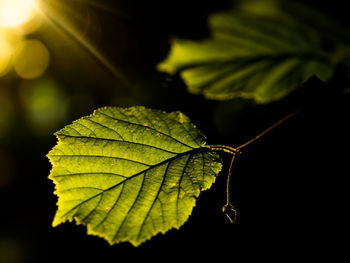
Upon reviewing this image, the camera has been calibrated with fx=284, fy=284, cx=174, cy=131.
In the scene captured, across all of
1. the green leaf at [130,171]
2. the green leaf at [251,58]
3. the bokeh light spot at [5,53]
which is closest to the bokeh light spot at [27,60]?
the bokeh light spot at [5,53]

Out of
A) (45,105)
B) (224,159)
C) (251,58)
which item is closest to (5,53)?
(45,105)

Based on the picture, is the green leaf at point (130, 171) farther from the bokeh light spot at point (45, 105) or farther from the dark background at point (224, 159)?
the bokeh light spot at point (45, 105)

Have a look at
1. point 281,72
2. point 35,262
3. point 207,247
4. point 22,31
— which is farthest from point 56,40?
point 281,72

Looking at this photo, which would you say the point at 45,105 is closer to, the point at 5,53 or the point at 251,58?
the point at 5,53

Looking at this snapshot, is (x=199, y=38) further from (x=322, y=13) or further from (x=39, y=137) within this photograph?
(x=39, y=137)

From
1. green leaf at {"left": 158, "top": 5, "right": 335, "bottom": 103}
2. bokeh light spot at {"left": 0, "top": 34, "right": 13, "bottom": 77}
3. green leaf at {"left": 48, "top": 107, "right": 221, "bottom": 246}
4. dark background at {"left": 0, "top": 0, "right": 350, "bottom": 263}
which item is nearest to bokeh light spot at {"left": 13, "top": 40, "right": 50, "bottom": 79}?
bokeh light spot at {"left": 0, "top": 34, "right": 13, "bottom": 77}

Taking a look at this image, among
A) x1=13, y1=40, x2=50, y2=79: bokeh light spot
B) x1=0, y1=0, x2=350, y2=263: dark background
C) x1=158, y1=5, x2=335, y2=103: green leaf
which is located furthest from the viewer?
x1=13, y1=40, x2=50, y2=79: bokeh light spot

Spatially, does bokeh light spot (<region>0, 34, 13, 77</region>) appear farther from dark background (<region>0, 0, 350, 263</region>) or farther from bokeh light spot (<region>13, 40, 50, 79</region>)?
dark background (<region>0, 0, 350, 263</region>)
